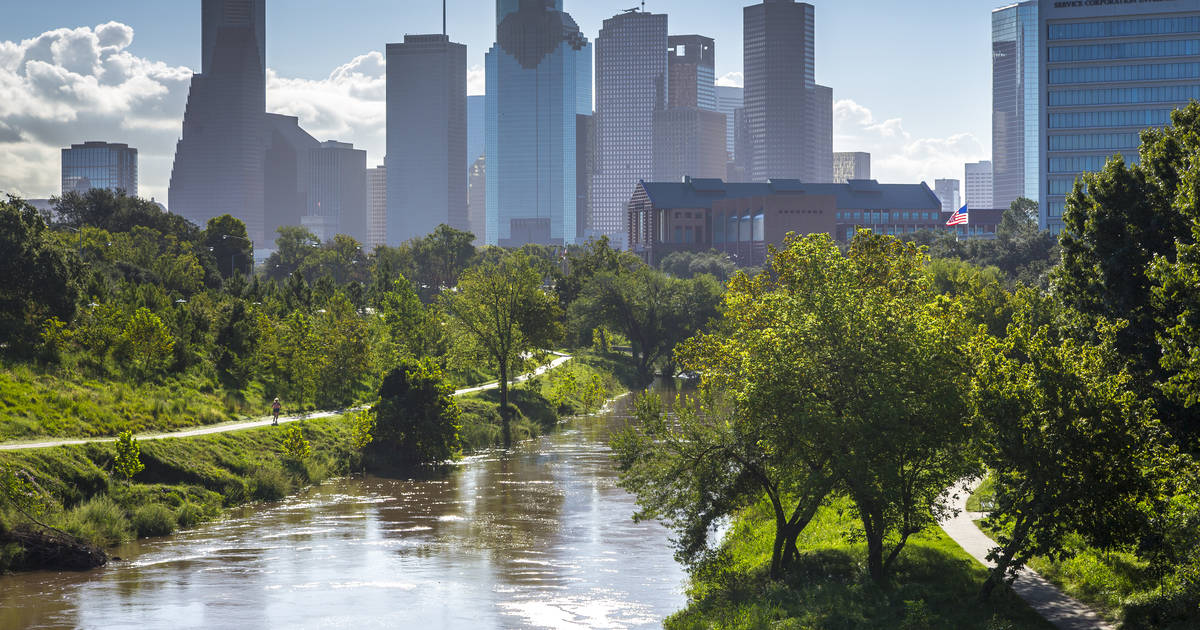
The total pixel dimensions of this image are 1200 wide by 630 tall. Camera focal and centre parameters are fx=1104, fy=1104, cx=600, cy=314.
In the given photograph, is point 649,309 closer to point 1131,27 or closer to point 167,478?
point 167,478

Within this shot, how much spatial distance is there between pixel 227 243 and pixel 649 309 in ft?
214

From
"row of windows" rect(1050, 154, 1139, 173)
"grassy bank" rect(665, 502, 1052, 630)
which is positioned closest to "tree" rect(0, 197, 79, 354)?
"grassy bank" rect(665, 502, 1052, 630)

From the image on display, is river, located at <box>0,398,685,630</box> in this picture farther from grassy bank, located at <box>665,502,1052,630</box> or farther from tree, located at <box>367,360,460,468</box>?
tree, located at <box>367,360,460,468</box>

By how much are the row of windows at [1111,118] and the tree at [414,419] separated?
437 feet

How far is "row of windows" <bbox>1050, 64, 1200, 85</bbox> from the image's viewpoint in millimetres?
161500

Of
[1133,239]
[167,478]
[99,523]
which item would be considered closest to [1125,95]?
[1133,239]

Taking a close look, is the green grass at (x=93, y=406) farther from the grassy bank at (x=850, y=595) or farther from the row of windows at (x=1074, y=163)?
the row of windows at (x=1074, y=163)

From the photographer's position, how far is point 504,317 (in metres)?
79.2

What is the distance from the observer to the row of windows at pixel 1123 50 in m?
162

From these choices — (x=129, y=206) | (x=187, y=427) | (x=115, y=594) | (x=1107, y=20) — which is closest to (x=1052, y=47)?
(x=1107, y=20)

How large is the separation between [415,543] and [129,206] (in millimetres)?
122396

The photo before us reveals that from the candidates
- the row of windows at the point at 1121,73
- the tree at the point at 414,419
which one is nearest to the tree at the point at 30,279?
the tree at the point at 414,419

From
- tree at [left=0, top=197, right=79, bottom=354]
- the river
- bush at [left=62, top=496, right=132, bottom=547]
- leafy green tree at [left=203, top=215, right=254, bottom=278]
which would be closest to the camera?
the river

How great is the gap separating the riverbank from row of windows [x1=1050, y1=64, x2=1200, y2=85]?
130782 mm
